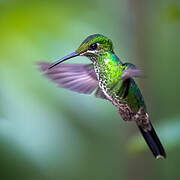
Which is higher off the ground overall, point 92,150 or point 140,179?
point 140,179

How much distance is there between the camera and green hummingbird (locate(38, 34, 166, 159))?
199cm

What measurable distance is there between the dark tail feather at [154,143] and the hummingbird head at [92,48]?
607 mm

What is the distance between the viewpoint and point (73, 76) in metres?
2.56

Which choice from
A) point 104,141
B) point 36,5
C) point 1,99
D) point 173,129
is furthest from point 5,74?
point 104,141

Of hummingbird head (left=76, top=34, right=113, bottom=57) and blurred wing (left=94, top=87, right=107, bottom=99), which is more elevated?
hummingbird head (left=76, top=34, right=113, bottom=57)

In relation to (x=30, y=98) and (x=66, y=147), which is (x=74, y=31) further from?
(x=66, y=147)

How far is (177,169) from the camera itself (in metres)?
4.69

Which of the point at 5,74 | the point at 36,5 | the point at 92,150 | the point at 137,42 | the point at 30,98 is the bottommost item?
the point at 92,150

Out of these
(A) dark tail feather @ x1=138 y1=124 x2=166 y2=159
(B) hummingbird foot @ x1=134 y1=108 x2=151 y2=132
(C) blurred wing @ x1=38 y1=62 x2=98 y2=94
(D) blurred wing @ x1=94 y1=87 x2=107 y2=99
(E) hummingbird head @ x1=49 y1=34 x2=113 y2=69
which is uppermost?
(E) hummingbird head @ x1=49 y1=34 x2=113 y2=69

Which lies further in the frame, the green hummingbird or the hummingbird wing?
the green hummingbird

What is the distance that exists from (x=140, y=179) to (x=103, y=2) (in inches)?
87.2

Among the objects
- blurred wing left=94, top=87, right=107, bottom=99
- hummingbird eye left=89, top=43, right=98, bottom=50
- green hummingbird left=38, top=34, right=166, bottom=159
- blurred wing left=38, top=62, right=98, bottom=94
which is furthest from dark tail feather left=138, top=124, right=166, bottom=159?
hummingbird eye left=89, top=43, right=98, bottom=50

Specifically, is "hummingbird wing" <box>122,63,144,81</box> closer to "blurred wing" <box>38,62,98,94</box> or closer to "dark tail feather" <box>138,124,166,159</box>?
"blurred wing" <box>38,62,98,94</box>

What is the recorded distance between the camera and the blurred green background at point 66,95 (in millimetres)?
3006
